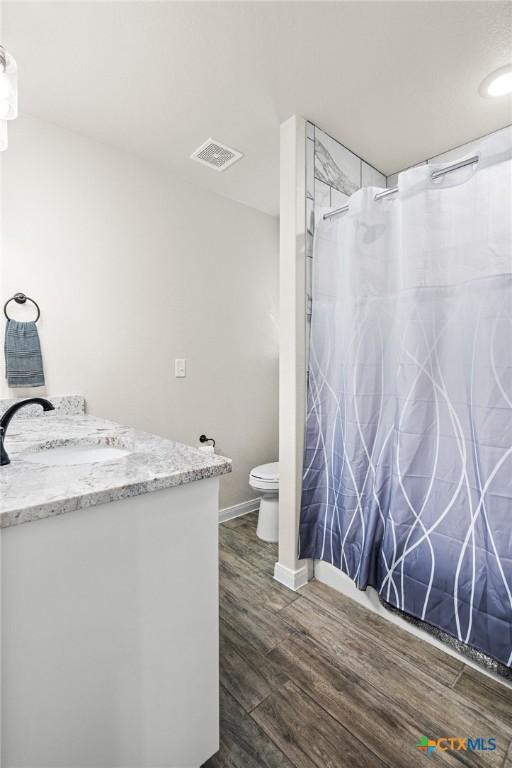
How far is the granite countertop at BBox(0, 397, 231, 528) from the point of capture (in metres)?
0.70

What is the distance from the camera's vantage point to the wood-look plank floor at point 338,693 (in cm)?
107

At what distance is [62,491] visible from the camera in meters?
0.75

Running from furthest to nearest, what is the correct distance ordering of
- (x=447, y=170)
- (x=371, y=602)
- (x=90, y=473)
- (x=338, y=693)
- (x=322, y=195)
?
(x=322, y=195) → (x=371, y=602) → (x=447, y=170) → (x=338, y=693) → (x=90, y=473)

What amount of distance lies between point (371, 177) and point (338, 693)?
2596 mm

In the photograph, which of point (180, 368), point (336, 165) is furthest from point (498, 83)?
point (180, 368)

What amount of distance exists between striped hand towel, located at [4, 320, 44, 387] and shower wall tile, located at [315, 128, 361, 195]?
1627 mm

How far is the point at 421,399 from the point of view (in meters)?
1.48

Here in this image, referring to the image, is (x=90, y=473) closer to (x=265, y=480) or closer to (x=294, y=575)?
(x=294, y=575)

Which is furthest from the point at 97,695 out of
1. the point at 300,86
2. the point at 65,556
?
the point at 300,86

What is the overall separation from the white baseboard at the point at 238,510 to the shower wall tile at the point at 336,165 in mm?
2173

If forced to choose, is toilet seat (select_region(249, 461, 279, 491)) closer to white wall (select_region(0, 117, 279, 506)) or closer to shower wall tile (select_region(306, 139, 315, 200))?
white wall (select_region(0, 117, 279, 506))

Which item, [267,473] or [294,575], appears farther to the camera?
[267,473]

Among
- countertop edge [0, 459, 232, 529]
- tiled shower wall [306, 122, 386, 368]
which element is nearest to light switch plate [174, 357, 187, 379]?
tiled shower wall [306, 122, 386, 368]

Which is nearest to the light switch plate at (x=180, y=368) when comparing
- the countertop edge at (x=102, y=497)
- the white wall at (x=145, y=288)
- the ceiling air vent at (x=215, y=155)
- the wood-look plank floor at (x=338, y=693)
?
the white wall at (x=145, y=288)
